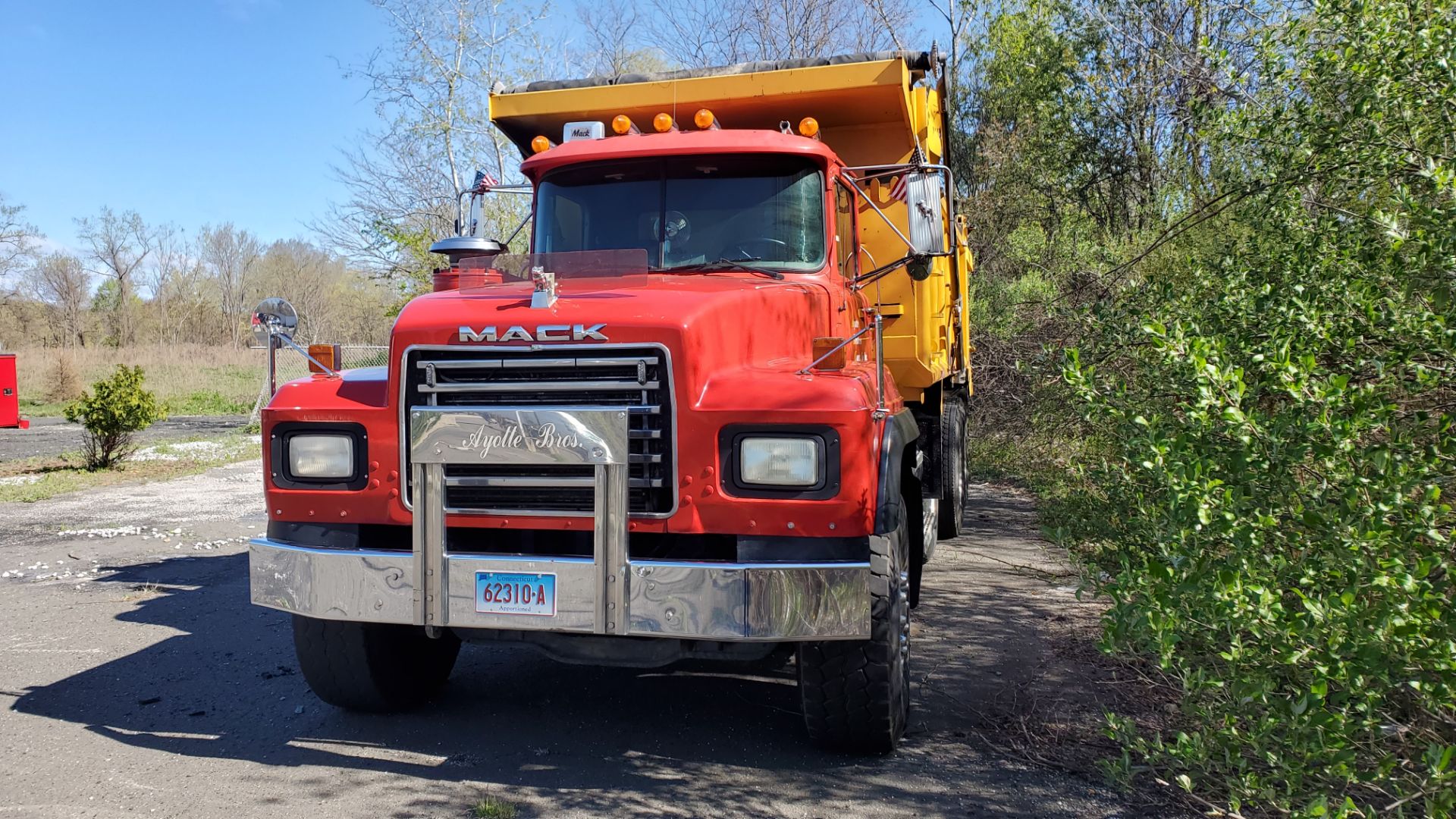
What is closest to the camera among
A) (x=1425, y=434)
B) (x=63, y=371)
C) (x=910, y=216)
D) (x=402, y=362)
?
(x=1425, y=434)

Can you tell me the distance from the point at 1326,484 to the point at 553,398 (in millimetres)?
2631

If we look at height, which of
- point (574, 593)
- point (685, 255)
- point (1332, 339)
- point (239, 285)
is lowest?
point (574, 593)

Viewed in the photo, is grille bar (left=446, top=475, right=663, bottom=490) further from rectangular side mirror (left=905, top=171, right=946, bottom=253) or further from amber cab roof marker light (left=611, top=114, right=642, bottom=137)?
amber cab roof marker light (left=611, top=114, right=642, bottom=137)

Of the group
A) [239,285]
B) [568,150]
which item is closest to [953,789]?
[568,150]

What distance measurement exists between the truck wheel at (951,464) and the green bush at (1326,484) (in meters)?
3.34

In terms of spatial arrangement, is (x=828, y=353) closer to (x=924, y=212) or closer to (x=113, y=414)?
(x=924, y=212)

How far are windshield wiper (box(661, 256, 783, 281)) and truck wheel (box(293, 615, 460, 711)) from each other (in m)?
2.08

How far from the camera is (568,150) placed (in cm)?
550

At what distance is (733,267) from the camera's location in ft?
16.7

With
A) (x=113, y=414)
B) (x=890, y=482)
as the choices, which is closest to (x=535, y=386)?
(x=890, y=482)

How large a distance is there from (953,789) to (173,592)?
19.7 ft

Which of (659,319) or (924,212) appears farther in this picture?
(924,212)

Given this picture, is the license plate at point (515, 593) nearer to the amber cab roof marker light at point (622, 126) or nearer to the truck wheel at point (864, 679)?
the truck wheel at point (864, 679)

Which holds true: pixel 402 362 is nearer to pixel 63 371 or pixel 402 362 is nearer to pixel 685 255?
pixel 685 255
